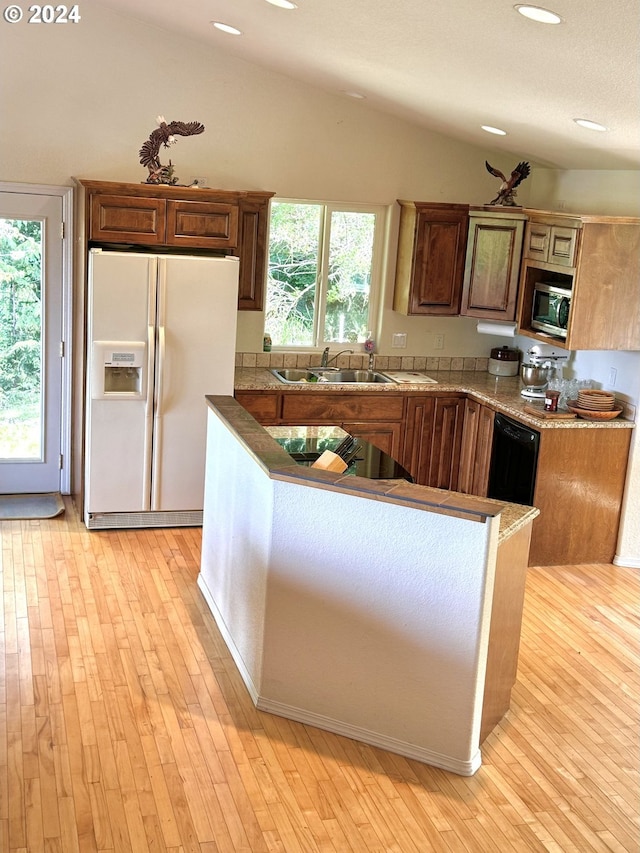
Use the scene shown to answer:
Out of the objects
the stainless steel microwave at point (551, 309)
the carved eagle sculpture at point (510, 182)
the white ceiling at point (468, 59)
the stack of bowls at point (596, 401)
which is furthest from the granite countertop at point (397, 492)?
the carved eagle sculpture at point (510, 182)

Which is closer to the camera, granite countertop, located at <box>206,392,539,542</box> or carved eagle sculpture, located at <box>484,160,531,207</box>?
granite countertop, located at <box>206,392,539,542</box>

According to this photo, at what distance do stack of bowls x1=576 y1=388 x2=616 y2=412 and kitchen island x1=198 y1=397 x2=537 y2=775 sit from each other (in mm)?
2096

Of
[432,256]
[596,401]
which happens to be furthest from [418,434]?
[596,401]

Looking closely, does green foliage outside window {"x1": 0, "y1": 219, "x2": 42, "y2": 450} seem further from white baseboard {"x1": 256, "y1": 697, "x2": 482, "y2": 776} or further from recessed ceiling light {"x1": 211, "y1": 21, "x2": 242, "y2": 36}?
white baseboard {"x1": 256, "y1": 697, "x2": 482, "y2": 776}

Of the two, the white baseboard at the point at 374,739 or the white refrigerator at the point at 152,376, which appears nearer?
the white baseboard at the point at 374,739

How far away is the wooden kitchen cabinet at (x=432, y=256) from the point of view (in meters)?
6.69

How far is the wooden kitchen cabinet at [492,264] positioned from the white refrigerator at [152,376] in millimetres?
1776

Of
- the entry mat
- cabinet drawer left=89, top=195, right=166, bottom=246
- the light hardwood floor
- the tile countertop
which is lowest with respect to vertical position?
the light hardwood floor

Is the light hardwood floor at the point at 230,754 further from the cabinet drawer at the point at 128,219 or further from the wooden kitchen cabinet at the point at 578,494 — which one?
the cabinet drawer at the point at 128,219

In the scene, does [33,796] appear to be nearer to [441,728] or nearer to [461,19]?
[441,728]

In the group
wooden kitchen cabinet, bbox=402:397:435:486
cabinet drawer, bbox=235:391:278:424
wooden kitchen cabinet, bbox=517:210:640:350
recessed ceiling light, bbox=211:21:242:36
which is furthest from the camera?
wooden kitchen cabinet, bbox=402:397:435:486

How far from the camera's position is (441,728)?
147 inches

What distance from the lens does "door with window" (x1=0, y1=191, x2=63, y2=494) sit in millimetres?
6281

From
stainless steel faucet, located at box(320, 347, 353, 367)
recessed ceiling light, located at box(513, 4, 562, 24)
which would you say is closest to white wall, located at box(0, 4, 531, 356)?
stainless steel faucet, located at box(320, 347, 353, 367)
